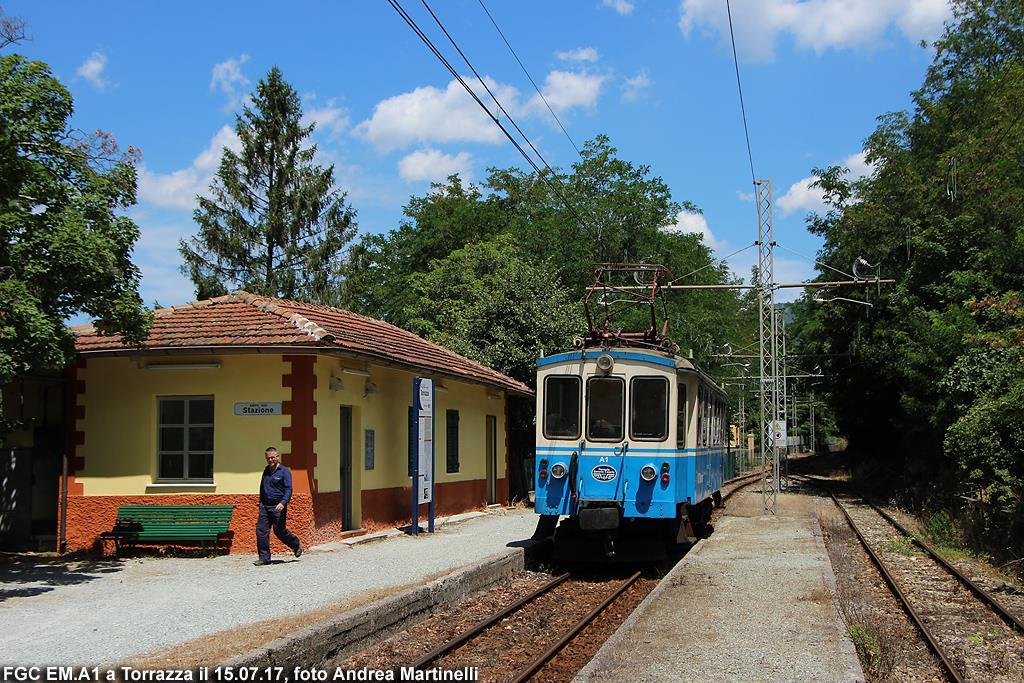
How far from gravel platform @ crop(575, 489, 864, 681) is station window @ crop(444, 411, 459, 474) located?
636cm

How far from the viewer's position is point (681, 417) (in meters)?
13.1

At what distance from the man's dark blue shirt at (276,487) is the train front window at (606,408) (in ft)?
13.0

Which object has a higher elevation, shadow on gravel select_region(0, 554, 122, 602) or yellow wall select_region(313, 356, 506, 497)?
yellow wall select_region(313, 356, 506, 497)

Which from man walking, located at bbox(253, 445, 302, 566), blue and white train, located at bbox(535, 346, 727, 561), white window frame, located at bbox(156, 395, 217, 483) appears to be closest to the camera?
man walking, located at bbox(253, 445, 302, 566)

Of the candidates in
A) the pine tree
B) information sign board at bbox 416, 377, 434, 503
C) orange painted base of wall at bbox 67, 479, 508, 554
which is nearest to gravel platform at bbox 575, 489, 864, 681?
information sign board at bbox 416, 377, 434, 503

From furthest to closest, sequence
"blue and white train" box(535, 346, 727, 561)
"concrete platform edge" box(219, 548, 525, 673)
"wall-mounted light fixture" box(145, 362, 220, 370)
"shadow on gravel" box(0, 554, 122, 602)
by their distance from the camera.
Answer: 1. "wall-mounted light fixture" box(145, 362, 220, 370)
2. "blue and white train" box(535, 346, 727, 561)
3. "shadow on gravel" box(0, 554, 122, 602)
4. "concrete platform edge" box(219, 548, 525, 673)

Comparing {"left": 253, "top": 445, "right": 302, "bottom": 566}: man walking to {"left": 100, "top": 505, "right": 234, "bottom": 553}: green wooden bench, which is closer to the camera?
{"left": 253, "top": 445, "right": 302, "bottom": 566}: man walking

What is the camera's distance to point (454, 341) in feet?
84.2

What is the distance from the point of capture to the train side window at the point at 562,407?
13.1m

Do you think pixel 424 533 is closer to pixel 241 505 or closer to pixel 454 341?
pixel 241 505

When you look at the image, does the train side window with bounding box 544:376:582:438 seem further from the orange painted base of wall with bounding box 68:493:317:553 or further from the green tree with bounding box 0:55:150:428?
the green tree with bounding box 0:55:150:428

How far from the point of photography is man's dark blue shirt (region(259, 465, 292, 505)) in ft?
40.2

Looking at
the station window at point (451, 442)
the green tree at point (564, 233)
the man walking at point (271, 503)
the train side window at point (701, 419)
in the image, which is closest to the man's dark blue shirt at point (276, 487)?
the man walking at point (271, 503)

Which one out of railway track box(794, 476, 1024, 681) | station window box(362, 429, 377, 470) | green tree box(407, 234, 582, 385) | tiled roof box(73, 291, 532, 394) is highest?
green tree box(407, 234, 582, 385)
